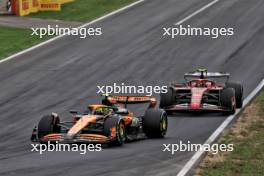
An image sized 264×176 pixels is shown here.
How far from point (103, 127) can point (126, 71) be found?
48.0 feet

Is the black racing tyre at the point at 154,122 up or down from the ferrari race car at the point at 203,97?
down

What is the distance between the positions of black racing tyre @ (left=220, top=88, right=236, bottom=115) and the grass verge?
1.50 feet

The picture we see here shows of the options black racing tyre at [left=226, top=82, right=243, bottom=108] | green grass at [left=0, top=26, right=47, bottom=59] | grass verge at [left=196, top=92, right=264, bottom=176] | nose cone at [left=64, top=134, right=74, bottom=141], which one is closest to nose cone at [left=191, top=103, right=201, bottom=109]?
grass verge at [left=196, top=92, right=264, bottom=176]

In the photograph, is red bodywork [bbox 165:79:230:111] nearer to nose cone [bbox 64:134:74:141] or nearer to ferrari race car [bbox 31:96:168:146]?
ferrari race car [bbox 31:96:168:146]

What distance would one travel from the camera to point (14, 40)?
41.3 m

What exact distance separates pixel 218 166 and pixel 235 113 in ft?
27.1

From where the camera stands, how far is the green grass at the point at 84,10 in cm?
4725

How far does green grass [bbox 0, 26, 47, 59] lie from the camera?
129 ft

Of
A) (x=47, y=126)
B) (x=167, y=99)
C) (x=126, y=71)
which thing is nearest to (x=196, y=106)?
(x=167, y=99)

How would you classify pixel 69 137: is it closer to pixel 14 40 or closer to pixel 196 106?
pixel 196 106

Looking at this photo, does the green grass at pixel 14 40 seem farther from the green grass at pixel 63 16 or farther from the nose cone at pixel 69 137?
the nose cone at pixel 69 137

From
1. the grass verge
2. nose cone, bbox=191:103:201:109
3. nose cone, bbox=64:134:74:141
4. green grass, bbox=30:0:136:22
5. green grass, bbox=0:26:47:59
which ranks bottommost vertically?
the grass verge

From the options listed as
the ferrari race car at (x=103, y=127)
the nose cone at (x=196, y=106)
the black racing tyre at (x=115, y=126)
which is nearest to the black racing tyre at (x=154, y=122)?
the ferrari race car at (x=103, y=127)

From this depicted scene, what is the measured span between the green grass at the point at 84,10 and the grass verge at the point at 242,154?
75.3 ft
